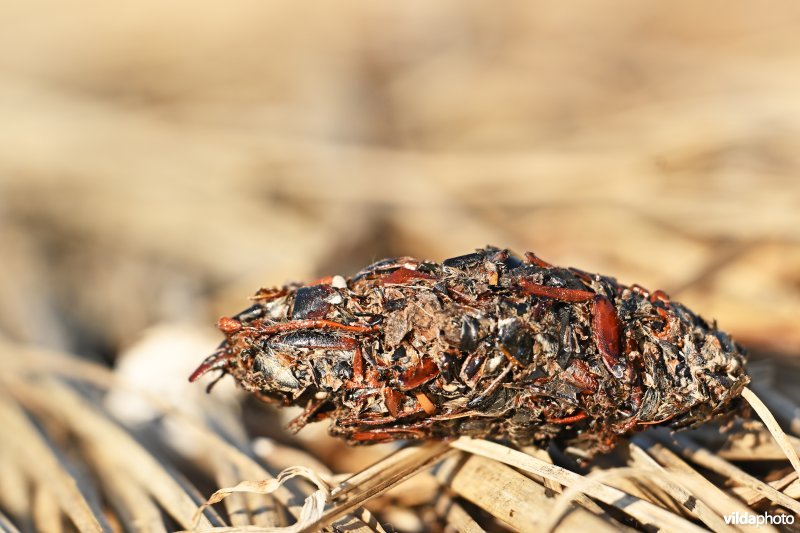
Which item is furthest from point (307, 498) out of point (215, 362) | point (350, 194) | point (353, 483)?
point (350, 194)

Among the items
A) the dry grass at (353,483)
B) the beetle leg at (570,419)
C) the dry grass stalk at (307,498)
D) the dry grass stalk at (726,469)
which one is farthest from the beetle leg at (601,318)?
the dry grass stalk at (307,498)

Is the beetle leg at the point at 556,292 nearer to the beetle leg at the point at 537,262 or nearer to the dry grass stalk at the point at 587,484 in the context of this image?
the beetle leg at the point at 537,262

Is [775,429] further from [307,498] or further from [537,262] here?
[307,498]

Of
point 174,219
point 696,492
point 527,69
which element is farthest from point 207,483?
point 527,69

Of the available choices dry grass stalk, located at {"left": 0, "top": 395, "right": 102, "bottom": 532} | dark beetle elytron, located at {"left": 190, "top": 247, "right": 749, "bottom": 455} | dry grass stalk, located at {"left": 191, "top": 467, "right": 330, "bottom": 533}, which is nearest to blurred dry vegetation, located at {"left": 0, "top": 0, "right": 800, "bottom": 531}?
dry grass stalk, located at {"left": 0, "top": 395, "right": 102, "bottom": 532}

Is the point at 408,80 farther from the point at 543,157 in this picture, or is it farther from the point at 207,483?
the point at 207,483

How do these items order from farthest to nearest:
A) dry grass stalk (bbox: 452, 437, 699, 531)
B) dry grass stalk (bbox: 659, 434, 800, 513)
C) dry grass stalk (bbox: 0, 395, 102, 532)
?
dry grass stalk (bbox: 0, 395, 102, 532)
dry grass stalk (bbox: 659, 434, 800, 513)
dry grass stalk (bbox: 452, 437, 699, 531)

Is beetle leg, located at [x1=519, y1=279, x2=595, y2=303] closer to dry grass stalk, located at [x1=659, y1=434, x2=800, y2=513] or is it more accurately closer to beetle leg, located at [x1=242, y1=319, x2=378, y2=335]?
beetle leg, located at [x1=242, y1=319, x2=378, y2=335]
